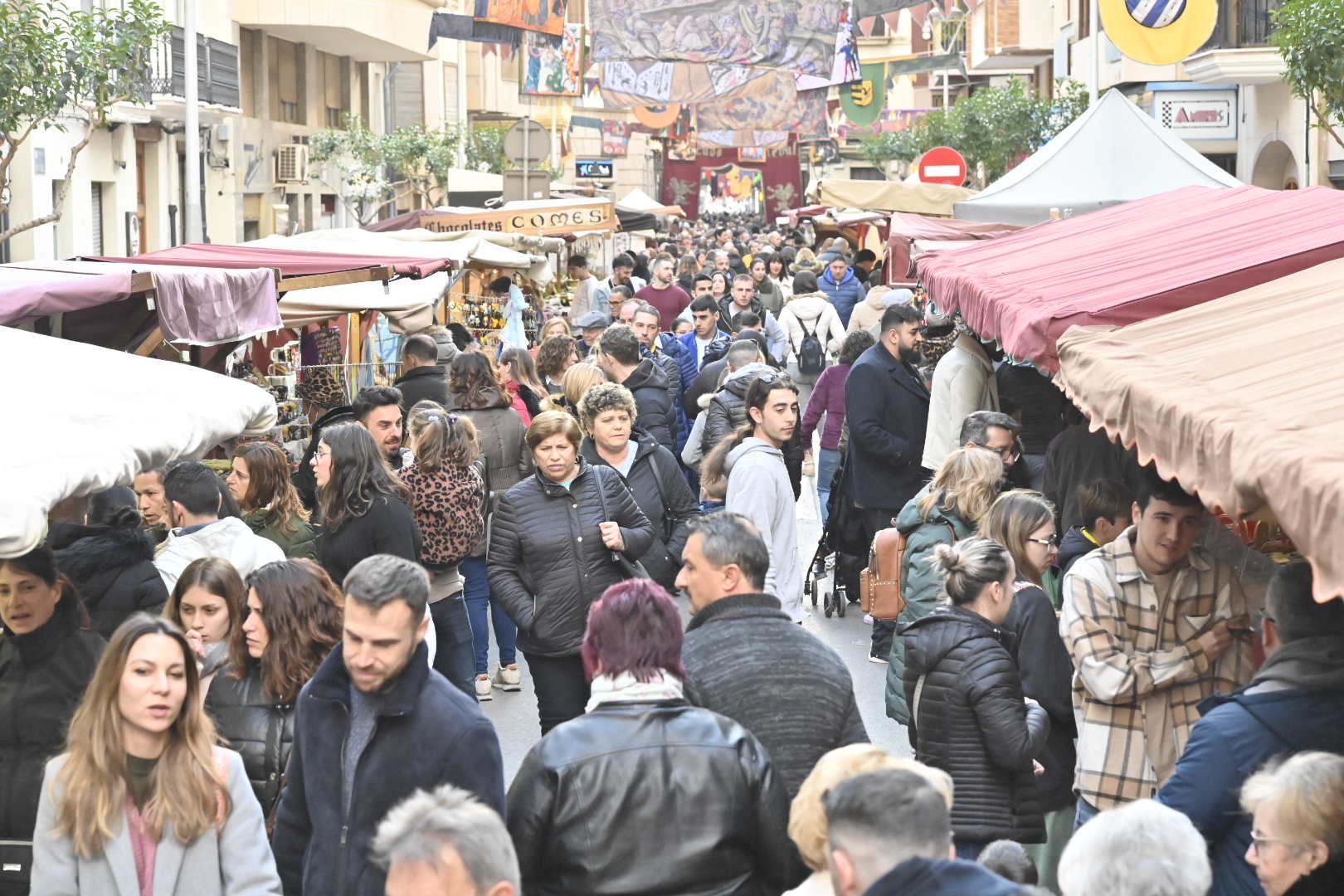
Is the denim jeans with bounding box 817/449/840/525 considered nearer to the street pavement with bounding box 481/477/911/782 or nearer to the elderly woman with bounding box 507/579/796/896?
the street pavement with bounding box 481/477/911/782

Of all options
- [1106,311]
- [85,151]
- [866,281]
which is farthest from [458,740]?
[85,151]

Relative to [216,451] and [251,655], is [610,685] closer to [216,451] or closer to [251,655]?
[251,655]

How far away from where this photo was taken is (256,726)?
17.1 ft

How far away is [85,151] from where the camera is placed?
2806 cm

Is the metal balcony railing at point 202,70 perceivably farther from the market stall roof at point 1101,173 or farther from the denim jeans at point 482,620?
the denim jeans at point 482,620

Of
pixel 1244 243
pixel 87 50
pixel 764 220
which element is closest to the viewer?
pixel 1244 243

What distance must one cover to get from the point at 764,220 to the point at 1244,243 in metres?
86.9

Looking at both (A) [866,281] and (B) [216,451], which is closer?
(B) [216,451]

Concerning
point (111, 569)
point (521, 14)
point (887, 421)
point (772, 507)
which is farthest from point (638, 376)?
point (521, 14)

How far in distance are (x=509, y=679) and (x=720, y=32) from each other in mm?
26036

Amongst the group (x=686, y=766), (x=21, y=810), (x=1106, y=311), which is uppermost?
(x=1106, y=311)

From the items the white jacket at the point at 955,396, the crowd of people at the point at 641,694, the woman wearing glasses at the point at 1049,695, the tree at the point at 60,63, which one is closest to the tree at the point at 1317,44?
the white jacket at the point at 955,396

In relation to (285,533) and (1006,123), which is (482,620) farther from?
(1006,123)

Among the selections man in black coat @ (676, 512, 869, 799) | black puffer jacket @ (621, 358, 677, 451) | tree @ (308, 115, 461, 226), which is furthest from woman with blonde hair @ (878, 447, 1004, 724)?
tree @ (308, 115, 461, 226)
